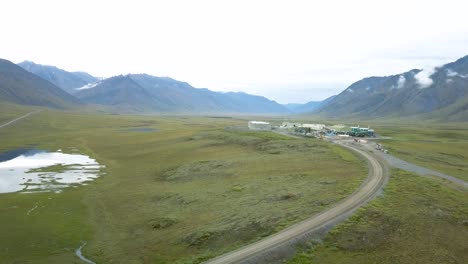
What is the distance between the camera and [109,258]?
40062 millimetres

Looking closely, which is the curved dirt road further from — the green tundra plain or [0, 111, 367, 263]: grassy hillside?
[0, 111, 367, 263]: grassy hillside

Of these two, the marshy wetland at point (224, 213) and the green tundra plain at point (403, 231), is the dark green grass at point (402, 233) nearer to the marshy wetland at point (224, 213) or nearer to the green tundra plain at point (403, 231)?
the green tundra plain at point (403, 231)

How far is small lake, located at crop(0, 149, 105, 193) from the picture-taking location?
73.7m

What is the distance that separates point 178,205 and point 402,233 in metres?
34.0

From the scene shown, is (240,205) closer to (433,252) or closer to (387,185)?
(387,185)

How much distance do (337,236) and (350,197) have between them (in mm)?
12379

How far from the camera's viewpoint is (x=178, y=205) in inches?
2333

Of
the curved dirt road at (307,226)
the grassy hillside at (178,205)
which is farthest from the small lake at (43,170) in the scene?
the curved dirt road at (307,226)

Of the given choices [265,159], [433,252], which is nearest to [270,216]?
[433,252]

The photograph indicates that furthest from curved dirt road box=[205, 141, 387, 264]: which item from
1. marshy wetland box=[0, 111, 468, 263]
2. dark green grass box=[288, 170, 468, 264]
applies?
dark green grass box=[288, 170, 468, 264]

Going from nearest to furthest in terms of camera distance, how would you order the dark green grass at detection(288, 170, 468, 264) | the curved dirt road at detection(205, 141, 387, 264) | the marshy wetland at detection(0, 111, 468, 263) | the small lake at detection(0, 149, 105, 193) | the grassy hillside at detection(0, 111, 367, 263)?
the dark green grass at detection(288, 170, 468, 264), the curved dirt road at detection(205, 141, 387, 264), the marshy wetland at detection(0, 111, 468, 263), the grassy hillside at detection(0, 111, 367, 263), the small lake at detection(0, 149, 105, 193)

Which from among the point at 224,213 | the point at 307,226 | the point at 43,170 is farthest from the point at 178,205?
the point at 43,170

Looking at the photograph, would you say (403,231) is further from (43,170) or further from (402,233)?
(43,170)

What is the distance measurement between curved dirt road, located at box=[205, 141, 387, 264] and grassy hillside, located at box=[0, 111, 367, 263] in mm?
1730
